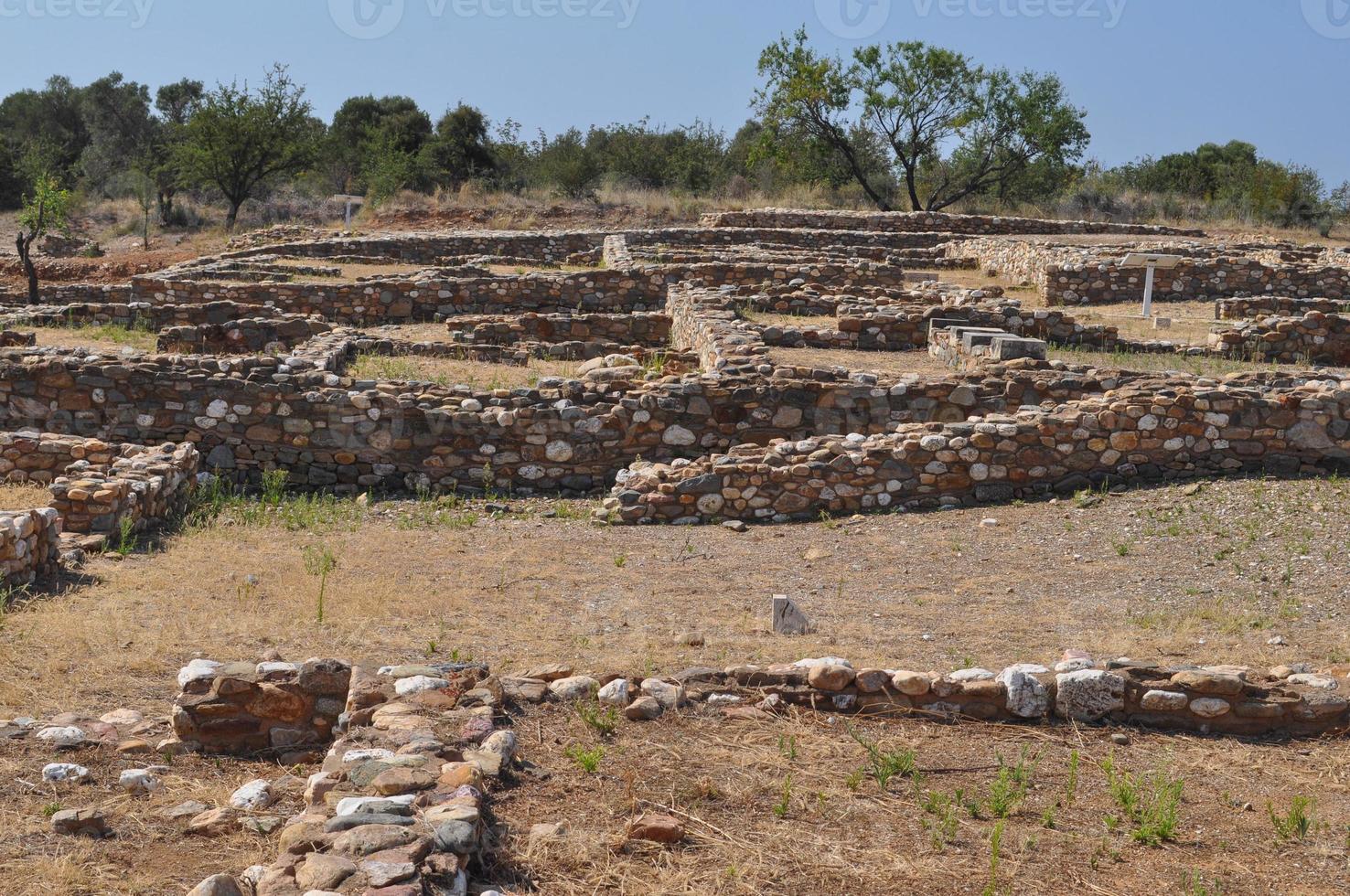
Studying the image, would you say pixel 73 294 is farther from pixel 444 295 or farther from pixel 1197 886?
pixel 1197 886

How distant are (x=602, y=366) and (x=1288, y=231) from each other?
2889 centimetres

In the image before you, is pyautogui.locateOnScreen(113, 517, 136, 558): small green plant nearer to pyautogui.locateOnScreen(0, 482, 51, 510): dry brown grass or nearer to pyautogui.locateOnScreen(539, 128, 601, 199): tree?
pyautogui.locateOnScreen(0, 482, 51, 510): dry brown grass

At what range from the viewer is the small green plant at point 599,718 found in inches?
208

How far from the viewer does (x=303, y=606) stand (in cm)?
737

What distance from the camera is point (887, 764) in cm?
496

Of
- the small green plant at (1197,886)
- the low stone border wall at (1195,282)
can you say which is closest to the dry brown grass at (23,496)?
the small green plant at (1197,886)

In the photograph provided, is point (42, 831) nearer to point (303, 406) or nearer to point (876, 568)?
point (876, 568)

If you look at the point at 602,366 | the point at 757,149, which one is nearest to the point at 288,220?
the point at 757,149

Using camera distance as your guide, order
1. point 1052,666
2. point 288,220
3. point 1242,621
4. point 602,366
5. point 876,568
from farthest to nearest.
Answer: point 288,220 < point 602,366 < point 876,568 < point 1242,621 < point 1052,666

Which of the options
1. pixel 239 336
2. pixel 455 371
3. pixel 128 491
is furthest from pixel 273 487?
pixel 239 336

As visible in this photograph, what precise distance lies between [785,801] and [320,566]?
4.82m

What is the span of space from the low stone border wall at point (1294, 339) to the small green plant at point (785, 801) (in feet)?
42.6

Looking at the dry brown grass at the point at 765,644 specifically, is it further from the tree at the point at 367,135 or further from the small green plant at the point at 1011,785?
the tree at the point at 367,135

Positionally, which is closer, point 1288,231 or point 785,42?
point 1288,231
